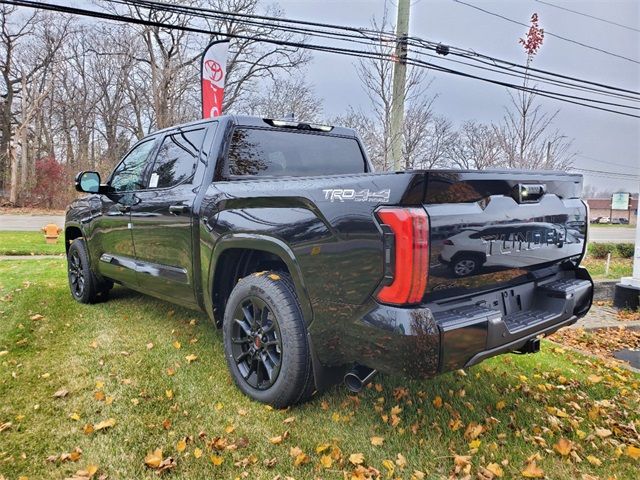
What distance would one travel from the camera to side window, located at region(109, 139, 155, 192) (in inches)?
172

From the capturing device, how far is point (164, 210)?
3.74 metres

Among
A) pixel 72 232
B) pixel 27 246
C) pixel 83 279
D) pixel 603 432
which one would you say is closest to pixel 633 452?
pixel 603 432

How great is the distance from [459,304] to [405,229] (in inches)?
21.6

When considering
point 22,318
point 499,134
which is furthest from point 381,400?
point 499,134

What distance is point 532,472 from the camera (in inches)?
94.1

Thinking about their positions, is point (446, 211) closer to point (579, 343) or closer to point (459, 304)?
point (459, 304)

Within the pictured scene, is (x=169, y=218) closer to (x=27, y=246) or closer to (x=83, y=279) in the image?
(x=83, y=279)

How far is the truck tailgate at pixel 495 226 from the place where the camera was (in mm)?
2170

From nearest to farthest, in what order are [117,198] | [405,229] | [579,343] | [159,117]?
[405,229] < [117,198] < [579,343] < [159,117]

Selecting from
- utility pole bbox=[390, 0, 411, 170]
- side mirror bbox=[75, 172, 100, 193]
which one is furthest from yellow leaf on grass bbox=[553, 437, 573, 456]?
utility pole bbox=[390, 0, 411, 170]

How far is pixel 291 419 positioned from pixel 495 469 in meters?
1.19

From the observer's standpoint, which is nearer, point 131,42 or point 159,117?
point 159,117

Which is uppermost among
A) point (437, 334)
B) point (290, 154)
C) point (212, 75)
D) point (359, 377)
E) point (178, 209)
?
point (212, 75)

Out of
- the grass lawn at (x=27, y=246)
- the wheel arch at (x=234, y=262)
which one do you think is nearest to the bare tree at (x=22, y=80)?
the grass lawn at (x=27, y=246)
